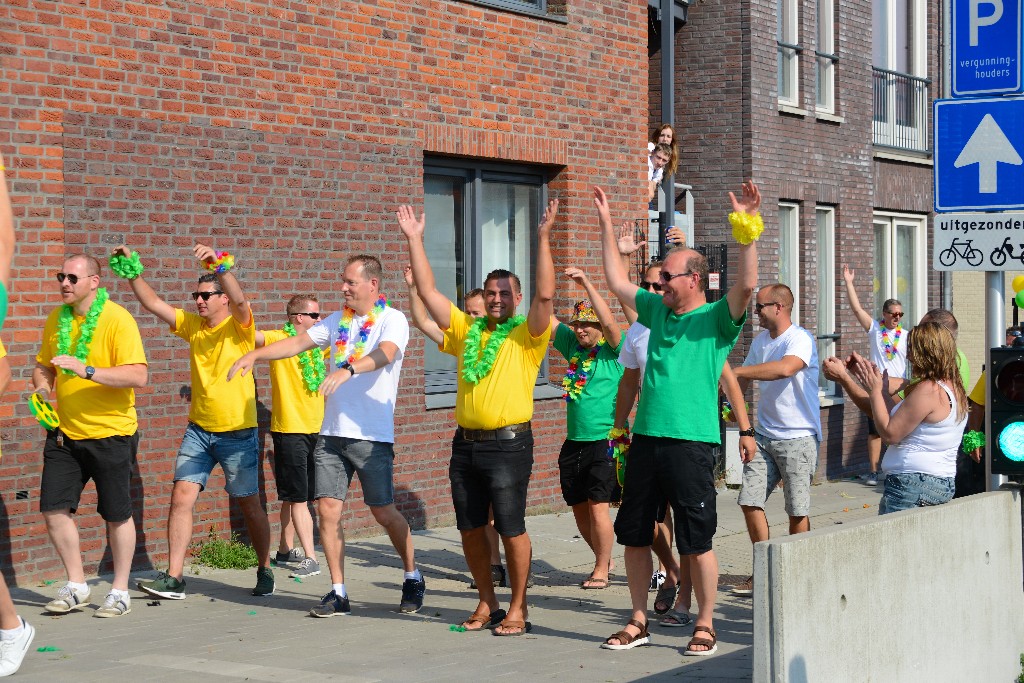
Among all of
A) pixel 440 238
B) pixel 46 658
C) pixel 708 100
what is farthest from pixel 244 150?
pixel 708 100

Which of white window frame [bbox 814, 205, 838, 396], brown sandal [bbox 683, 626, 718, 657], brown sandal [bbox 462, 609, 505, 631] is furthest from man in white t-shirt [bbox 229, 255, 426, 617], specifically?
white window frame [bbox 814, 205, 838, 396]

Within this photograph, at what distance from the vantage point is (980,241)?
25.0 ft

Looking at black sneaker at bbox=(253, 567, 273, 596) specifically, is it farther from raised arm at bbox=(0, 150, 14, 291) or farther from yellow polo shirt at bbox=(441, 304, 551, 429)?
raised arm at bbox=(0, 150, 14, 291)

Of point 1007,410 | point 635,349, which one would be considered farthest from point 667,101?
point 1007,410

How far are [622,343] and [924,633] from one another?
11.5 feet

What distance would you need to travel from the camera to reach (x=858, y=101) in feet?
64.2

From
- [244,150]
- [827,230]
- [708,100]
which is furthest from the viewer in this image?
[827,230]

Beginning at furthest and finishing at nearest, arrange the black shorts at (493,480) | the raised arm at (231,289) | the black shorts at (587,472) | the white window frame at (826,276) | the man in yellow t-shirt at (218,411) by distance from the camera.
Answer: the white window frame at (826,276)
the black shorts at (587,472)
the man in yellow t-shirt at (218,411)
the raised arm at (231,289)
the black shorts at (493,480)

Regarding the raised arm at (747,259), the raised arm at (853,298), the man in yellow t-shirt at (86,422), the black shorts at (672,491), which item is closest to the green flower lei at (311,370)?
the man in yellow t-shirt at (86,422)

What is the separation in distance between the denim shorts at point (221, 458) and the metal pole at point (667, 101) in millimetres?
7143

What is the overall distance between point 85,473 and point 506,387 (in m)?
2.74

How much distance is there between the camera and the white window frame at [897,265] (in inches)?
813

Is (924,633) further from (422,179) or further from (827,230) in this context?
(827,230)

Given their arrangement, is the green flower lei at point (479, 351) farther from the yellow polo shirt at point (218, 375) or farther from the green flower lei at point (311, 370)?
the green flower lei at point (311, 370)
